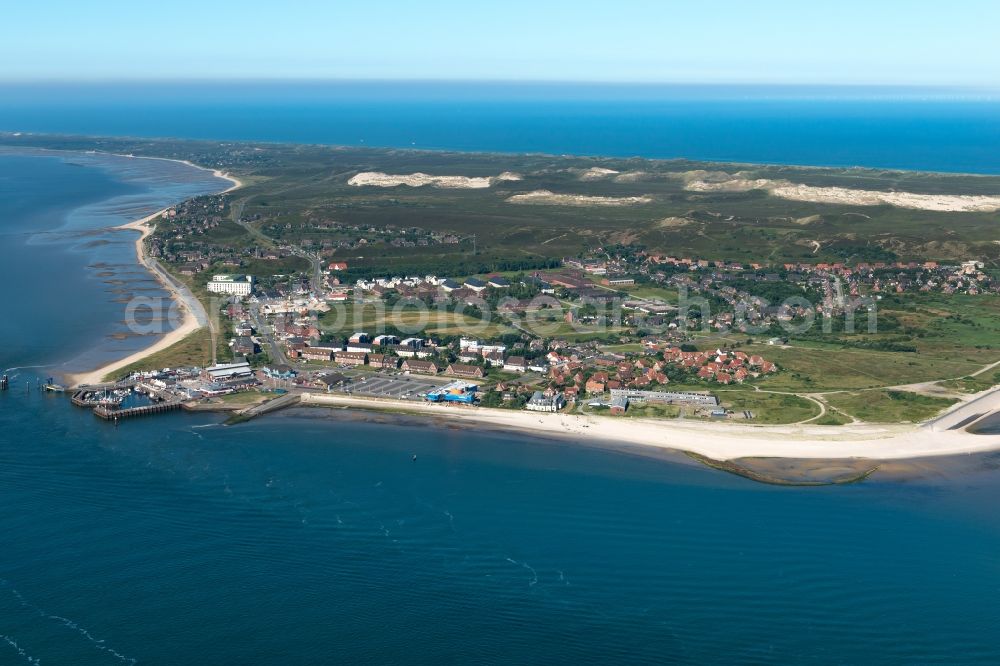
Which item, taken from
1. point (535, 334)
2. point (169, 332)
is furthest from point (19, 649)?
point (535, 334)

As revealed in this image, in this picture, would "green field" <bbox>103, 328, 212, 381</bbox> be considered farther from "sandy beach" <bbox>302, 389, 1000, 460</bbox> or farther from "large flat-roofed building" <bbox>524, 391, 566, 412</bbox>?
"large flat-roofed building" <bbox>524, 391, 566, 412</bbox>

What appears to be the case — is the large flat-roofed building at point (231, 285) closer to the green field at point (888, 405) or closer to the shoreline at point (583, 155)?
the green field at point (888, 405)

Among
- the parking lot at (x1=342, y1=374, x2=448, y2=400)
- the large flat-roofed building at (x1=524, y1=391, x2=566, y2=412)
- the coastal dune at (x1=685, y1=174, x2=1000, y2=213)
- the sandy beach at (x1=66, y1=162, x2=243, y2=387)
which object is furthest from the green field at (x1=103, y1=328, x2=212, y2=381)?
the coastal dune at (x1=685, y1=174, x2=1000, y2=213)

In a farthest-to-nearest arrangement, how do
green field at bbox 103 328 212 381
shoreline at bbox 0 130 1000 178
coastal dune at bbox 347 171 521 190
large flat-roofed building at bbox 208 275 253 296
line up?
shoreline at bbox 0 130 1000 178 → coastal dune at bbox 347 171 521 190 → large flat-roofed building at bbox 208 275 253 296 → green field at bbox 103 328 212 381

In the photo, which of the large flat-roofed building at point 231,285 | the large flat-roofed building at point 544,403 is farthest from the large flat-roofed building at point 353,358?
the large flat-roofed building at point 231,285

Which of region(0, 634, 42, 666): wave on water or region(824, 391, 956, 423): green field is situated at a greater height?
region(824, 391, 956, 423): green field

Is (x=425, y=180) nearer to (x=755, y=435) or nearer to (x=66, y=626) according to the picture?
(x=755, y=435)

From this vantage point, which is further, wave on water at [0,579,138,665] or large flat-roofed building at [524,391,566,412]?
large flat-roofed building at [524,391,566,412]
